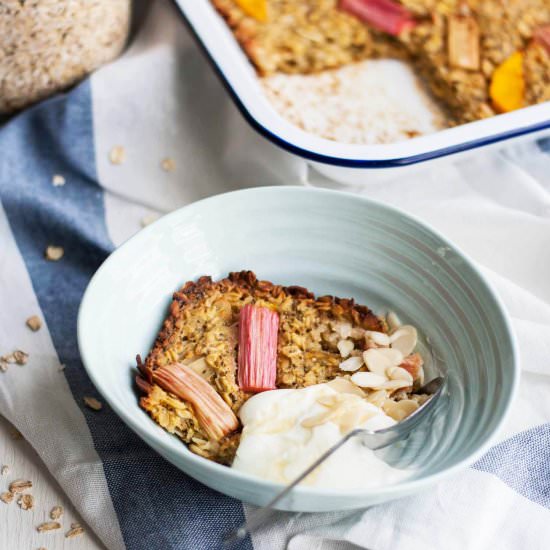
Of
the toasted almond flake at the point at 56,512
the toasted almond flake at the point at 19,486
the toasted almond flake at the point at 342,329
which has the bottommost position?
the toasted almond flake at the point at 56,512

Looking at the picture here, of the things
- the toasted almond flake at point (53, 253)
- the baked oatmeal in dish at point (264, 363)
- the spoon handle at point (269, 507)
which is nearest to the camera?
the spoon handle at point (269, 507)

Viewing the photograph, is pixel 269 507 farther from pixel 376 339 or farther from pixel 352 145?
pixel 352 145

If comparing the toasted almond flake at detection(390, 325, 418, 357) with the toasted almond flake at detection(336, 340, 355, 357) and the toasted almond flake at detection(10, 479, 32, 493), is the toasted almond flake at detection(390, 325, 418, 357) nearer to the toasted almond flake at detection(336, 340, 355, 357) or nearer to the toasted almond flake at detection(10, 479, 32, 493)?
the toasted almond flake at detection(336, 340, 355, 357)

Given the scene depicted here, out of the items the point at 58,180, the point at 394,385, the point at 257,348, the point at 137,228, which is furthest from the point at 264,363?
the point at 58,180

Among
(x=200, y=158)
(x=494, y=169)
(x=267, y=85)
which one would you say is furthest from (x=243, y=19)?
(x=494, y=169)

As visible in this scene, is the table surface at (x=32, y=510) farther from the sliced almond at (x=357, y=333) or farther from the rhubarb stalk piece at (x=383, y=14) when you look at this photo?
the rhubarb stalk piece at (x=383, y=14)

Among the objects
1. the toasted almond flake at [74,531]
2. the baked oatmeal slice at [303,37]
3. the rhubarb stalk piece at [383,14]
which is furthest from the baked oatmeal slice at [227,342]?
the rhubarb stalk piece at [383,14]

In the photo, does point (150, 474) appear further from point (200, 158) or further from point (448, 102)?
point (448, 102)

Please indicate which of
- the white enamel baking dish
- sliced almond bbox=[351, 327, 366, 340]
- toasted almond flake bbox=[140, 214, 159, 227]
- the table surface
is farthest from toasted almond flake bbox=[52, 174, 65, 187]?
sliced almond bbox=[351, 327, 366, 340]
